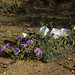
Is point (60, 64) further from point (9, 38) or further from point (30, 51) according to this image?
point (9, 38)

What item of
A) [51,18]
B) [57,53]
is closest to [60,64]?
[57,53]

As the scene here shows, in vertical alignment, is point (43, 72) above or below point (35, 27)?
below

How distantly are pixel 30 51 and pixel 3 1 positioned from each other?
3.82 m

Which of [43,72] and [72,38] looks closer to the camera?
[43,72]

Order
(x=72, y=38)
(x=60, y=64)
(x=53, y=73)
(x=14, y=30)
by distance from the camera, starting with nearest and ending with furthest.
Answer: (x=53, y=73)
(x=60, y=64)
(x=72, y=38)
(x=14, y=30)

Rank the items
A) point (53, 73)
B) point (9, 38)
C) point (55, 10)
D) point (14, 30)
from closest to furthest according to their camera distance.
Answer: point (53, 73)
point (9, 38)
point (14, 30)
point (55, 10)

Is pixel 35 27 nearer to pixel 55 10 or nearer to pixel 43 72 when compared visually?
pixel 55 10

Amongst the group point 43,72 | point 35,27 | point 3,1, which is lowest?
point 43,72

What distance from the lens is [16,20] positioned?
Result: 5180mm

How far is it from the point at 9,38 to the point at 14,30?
47 cm

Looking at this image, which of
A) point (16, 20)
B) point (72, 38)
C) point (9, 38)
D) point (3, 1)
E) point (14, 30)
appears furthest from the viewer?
point (3, 1)

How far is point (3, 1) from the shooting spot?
649 centimetres

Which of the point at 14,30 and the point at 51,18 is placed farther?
the point at 51,18

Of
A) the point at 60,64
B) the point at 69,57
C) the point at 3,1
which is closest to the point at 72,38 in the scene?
the point at 69,57
